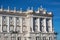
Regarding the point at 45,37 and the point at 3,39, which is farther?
the point at 45,37

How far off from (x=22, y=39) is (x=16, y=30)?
321cm

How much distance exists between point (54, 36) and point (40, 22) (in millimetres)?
6081

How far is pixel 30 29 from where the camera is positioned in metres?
75.1

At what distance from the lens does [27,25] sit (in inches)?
3034

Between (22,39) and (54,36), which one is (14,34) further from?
(54,36)

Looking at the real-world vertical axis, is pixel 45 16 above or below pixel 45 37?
above

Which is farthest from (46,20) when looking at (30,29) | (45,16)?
(30,29)

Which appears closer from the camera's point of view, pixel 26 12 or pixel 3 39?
pixel 3 39

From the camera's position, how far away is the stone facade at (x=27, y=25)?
73.9 meters

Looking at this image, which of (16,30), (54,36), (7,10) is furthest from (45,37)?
(7,10)

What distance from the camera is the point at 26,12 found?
77125 mm

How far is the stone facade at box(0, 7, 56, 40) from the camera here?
7394 centimetres

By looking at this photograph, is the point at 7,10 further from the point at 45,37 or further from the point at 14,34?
the point at 45,37

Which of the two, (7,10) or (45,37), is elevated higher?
(7,10)
